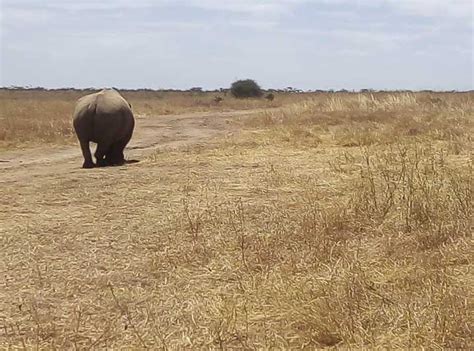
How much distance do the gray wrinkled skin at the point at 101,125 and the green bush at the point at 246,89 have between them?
52408 mm

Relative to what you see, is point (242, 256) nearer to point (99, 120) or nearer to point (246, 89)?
point (99, 120)

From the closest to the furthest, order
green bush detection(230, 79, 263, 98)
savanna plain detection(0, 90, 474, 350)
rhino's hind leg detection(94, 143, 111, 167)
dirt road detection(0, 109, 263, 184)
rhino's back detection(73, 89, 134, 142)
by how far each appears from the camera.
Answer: savanna plain detection(0, 90, 474, 350)
dirt road detection(0, 109, 263, 184)
rhino's back detection(73, 89, 134, 142)
rhino's hind leg detection(94, 143, 111, 167)
green bush detection(230, 79, 263, 98)

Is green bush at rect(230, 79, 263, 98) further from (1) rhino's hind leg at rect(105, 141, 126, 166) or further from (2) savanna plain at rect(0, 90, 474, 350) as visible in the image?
(2) savanna plain at rect(0, 90, 474, 350)

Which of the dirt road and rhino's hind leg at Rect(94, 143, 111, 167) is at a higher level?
rhino's hind leg at Rect(94, 143, 111, 167)

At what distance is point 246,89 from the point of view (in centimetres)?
6719

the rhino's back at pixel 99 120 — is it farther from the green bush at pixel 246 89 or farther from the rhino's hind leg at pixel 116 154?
the green bush at pixel 246 89

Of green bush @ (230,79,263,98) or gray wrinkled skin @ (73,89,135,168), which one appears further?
green bush @ (230,79,263,98)

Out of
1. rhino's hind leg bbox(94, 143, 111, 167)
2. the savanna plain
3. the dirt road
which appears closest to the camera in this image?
the savanna plain

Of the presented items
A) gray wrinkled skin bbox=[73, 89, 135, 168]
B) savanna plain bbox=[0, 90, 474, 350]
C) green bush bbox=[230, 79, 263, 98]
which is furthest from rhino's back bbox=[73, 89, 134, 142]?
green bush bbox=[230, 79, 263, 98]

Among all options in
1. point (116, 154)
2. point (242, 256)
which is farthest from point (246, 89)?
point (242, 256)

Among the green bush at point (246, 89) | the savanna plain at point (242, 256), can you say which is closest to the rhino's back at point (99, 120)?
the savanna plain at point (242, 256)

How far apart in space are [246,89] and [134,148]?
1967 inches

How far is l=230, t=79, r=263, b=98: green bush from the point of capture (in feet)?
219

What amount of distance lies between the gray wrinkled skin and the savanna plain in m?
2.20
